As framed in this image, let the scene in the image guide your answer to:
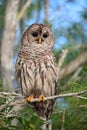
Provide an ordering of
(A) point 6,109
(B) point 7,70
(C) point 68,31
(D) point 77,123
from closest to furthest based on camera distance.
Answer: (A) point 6,109
(D) point 77,123
(B) point 7,70
(C) point 68,31

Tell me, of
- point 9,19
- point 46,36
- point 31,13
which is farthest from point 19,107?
point 31,13

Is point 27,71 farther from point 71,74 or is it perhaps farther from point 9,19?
point 71,74

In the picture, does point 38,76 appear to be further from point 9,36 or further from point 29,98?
point 9,36

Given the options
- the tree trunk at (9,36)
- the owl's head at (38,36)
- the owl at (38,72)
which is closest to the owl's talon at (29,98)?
the owl at (38,72)

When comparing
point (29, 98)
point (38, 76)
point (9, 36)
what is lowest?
point (29, 98)

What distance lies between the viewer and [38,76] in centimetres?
482

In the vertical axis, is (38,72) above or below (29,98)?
above

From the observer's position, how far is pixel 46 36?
5145mm

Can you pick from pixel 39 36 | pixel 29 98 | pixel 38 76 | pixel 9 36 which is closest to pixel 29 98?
pixel 29 98

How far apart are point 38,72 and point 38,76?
0.13 ft

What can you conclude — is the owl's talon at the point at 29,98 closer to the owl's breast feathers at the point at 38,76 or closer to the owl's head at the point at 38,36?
the owl's breast feathers at the point at 38,76

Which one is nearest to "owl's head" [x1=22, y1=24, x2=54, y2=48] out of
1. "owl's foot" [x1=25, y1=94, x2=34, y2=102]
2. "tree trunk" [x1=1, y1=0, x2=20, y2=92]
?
"owl's foot" [x1=25, y1=94, x2=34, y2=102]

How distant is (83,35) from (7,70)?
7.70ft

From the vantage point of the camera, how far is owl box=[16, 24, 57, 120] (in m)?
4.82
